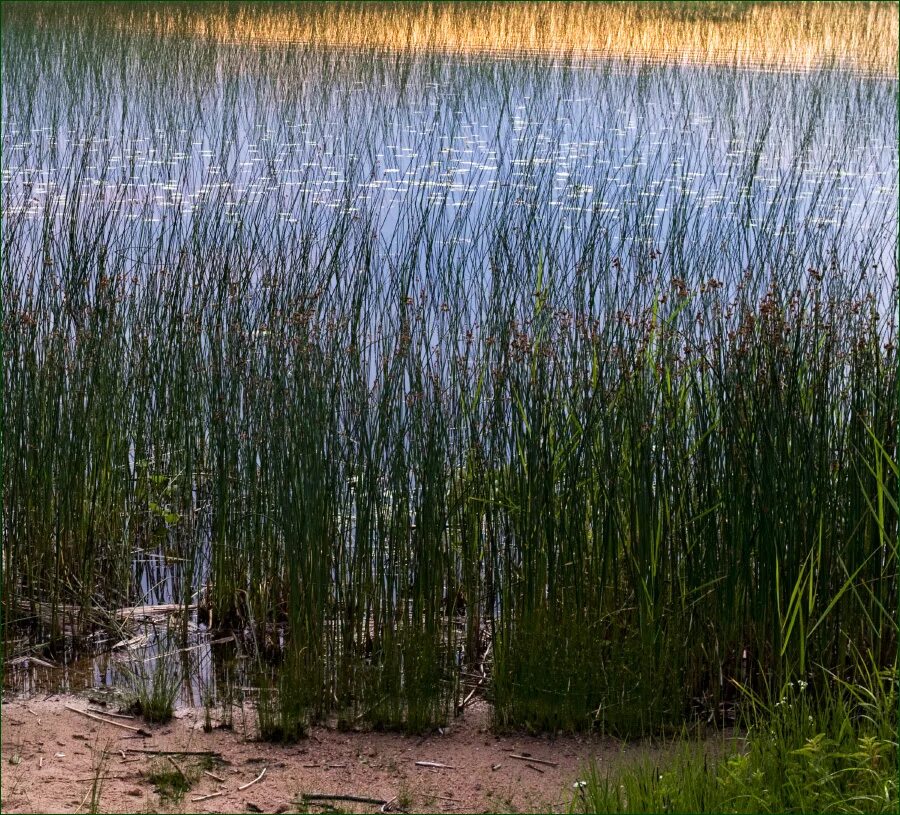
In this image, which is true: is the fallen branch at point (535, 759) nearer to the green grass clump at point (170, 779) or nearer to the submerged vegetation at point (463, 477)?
the submerged vegetation at point (463, 477)

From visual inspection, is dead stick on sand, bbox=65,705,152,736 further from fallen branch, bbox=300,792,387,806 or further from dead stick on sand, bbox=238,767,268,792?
fallen branch, bbox=300,792,387,806

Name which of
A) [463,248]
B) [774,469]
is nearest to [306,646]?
[774,469]

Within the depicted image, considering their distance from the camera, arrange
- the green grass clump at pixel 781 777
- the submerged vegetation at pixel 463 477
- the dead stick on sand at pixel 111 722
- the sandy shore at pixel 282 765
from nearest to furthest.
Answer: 1. the green grass clump at pixel 781 777
2. the sandy shore at pixel 282 765
3. the dead stick on sand at pixel 111 722
4. the submerged vegetation at pixel 463 477

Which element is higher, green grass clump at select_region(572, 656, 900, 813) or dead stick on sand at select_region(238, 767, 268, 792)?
green grass clump at select_region(572, 656, 900, 813)

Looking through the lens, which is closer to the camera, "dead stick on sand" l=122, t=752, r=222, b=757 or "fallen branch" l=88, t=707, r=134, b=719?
"dead stick on sand" l=122, t=752, r=222, b=757

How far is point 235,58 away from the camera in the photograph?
9.05m

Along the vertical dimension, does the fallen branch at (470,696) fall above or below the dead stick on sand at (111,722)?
below

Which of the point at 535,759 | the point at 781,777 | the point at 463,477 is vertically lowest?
the point at 535,759

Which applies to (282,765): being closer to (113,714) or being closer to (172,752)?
(172,752)

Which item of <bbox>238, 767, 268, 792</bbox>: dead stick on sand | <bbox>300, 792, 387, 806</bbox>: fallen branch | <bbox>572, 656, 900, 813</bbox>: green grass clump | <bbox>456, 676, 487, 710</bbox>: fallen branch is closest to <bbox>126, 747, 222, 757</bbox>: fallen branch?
<bbox>238, 767, 268, 792</bbox>: dead stick on sand

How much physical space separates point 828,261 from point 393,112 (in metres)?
3.95

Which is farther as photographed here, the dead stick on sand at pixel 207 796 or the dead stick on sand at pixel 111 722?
the dead stick on sand at pixel 111 722

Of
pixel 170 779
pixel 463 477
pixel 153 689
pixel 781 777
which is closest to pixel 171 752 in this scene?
pixel 170 779

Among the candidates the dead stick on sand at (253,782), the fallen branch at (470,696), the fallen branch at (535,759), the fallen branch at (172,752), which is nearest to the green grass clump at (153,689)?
the fallen branch at (172,752)
